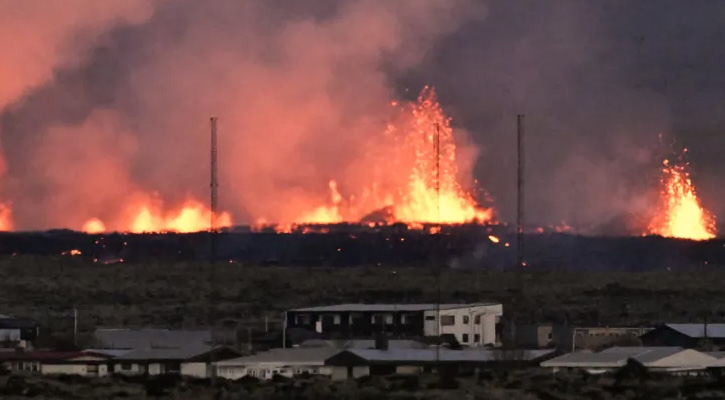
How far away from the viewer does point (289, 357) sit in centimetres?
7431

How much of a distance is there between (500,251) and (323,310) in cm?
4681

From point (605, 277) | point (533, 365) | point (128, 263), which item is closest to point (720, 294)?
point (605, 277)

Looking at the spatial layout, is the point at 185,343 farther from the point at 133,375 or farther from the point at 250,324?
the point at 250,324

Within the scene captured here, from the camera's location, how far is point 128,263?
513ft

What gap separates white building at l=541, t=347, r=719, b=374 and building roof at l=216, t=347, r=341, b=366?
6862 millimetres

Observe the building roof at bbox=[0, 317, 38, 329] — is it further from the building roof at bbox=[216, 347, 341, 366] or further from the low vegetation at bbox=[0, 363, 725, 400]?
the low vegetation at bbox=[0, 363, 725, 400]

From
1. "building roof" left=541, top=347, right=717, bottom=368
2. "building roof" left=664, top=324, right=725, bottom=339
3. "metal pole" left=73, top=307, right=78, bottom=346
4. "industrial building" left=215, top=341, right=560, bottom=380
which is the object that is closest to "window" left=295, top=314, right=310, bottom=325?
"metal pole" left=73, top=307, right=78, bottom=346

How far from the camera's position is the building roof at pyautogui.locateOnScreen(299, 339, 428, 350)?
7969cm

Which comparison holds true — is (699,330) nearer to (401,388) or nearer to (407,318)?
(407,318)

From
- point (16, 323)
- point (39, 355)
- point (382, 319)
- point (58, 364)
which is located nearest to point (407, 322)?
point (382, 319)

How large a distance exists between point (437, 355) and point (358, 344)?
30.4 feet

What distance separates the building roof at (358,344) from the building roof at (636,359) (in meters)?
6.86

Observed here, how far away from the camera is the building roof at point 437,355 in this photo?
7244 centimetres

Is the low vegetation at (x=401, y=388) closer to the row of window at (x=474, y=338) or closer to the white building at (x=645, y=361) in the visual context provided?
the white building at (x=645, y=361)
